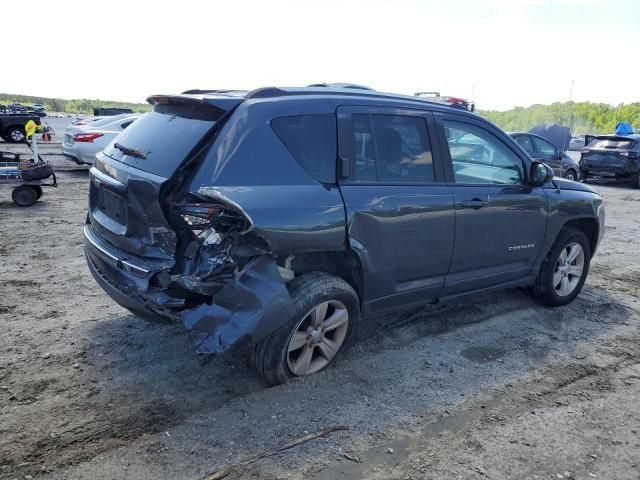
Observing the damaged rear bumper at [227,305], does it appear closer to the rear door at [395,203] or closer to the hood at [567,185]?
the rear door at [395,203]

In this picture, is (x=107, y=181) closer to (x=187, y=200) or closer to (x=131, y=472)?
(x=187, y=200)

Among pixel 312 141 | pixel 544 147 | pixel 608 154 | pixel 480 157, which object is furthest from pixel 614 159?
pixel 312 141

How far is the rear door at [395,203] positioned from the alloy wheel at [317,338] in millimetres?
302

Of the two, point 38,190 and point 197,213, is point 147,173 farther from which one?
point 38,190

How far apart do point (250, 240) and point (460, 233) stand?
5.95ft

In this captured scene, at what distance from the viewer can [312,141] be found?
3547mm

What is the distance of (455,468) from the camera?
285 centimetres

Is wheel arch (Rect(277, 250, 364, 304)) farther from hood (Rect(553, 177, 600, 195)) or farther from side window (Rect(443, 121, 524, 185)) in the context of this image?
hood (Rect(553, 177, 600, 195))

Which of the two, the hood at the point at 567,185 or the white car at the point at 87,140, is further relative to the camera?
the white car at the point at 87,140

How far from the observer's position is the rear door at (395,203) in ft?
12.0

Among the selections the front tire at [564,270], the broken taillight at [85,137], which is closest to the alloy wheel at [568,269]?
the front tire at [564,270]

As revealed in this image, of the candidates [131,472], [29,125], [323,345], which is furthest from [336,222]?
[29,125]

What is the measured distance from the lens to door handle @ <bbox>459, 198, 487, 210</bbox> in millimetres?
4199

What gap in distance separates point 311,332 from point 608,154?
1603cm
